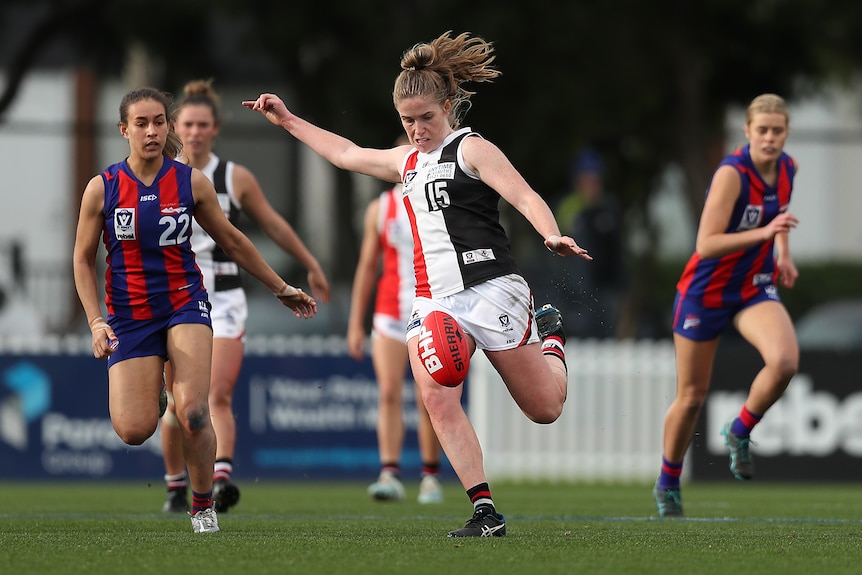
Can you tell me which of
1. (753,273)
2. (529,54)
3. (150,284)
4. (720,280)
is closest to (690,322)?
(720,280)

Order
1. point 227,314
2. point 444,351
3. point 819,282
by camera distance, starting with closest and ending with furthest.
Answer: point 444,351 → point 227,314 → point 819,282

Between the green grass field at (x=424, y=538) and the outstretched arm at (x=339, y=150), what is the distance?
67.8 inches

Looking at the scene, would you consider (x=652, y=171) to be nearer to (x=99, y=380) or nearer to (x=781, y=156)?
(x=99, y=380)

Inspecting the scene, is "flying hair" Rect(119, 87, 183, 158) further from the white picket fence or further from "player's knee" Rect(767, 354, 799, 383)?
the white picket fence

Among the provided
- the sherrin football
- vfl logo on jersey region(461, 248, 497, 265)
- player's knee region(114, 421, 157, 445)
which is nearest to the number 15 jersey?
vfl logo on jersey region(461, 248, 497, 265)

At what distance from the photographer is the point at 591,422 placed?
14492 millimetres

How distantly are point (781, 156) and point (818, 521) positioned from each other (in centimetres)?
202

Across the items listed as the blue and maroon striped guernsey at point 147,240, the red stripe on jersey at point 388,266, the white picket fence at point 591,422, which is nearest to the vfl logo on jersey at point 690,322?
the red stripe on jersey at point 388,266

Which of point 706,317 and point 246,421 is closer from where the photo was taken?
point 706,317

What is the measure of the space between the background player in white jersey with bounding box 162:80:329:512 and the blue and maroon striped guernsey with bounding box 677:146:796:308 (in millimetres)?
2194

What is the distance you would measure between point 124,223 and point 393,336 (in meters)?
3.75

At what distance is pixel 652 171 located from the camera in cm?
2078

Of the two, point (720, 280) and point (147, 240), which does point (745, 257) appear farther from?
point (147, 240)

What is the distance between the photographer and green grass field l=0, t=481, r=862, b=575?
5.82 m
